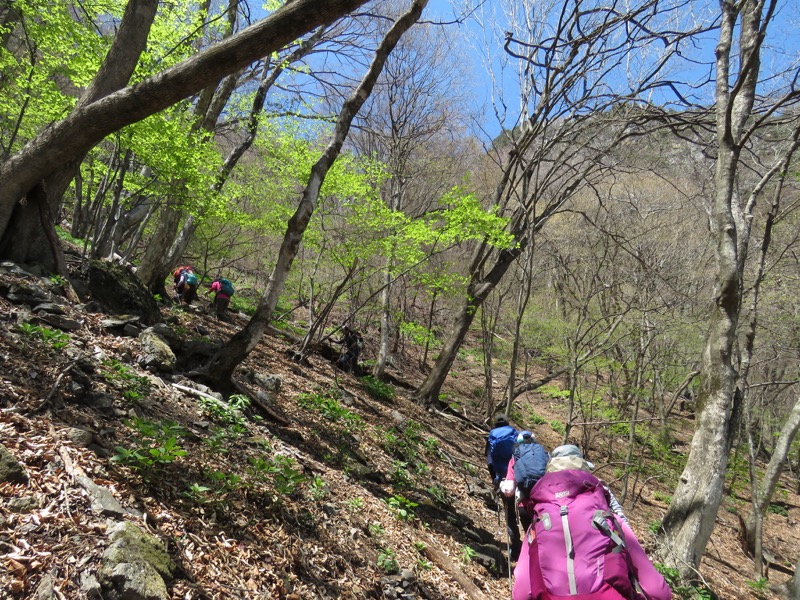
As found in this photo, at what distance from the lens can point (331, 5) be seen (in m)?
4.05

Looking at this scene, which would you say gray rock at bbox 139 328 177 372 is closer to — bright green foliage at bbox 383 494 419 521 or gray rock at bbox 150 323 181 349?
gray rock at bbox 150 323 181 349

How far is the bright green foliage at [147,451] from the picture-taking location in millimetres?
2797

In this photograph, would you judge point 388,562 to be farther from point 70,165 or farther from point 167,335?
point 70,165

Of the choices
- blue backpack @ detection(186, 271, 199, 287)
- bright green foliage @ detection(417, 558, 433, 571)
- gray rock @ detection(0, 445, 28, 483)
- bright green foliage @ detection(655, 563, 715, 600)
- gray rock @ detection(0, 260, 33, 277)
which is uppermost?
blue backpack @ detection(186, 271, 199, 287)

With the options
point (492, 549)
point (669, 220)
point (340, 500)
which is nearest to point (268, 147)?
point (340, 500)

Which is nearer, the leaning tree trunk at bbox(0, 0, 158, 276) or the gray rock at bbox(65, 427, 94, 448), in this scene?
the gray rock at bbox(65, 427, 94, 448)

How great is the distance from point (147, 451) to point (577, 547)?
282cm

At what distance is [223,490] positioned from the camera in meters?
3.20

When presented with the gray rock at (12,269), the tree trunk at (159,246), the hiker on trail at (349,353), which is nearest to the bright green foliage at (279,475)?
the gray rock at (12,269)

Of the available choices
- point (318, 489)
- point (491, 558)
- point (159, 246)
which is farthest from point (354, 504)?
point (159, 246)

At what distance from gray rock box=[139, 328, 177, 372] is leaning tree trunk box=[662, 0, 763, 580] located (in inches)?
243

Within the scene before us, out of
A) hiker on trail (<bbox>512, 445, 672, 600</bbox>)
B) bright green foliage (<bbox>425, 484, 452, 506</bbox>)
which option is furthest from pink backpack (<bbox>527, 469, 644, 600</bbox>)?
bright green foliage (<bbox>425, 484, 452, 506</bbox>)

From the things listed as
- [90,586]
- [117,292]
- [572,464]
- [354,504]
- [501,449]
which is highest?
[572,464]

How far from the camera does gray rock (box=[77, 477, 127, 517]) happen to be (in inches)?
92.2
